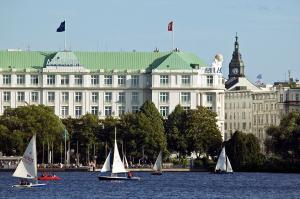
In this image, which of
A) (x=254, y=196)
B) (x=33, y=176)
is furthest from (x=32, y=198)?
(x=254, y=196)

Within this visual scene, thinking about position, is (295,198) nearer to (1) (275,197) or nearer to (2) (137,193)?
(1) (275,197)

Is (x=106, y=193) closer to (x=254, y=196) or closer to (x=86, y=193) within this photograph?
(x=86, y=193)

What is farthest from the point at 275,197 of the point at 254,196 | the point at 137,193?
the point at 137,193

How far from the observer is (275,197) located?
620 ft

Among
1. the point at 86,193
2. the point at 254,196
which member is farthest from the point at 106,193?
the point at 254,196

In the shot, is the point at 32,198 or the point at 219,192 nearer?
the point at 32,198

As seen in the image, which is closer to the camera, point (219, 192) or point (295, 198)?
point (295, 198)

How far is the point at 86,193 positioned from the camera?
193 m

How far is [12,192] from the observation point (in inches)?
7598

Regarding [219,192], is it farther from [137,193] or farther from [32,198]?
[32,198]

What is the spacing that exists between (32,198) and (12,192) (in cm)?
1206

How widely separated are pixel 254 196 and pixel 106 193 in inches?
578

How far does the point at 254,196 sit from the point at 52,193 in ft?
65.6

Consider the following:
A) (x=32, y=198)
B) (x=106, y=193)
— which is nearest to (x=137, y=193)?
(x=106, y=193)
